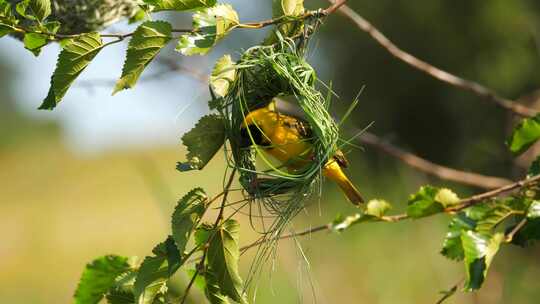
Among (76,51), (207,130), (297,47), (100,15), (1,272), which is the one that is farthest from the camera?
(1,272)

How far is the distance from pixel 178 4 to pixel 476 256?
2.24ft

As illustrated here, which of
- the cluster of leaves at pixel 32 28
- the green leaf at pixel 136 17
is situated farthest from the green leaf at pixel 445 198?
the green leaf at pixel 136 17

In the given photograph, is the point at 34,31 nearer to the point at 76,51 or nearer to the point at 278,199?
the point at 76,51

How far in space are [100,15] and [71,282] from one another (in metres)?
10.8

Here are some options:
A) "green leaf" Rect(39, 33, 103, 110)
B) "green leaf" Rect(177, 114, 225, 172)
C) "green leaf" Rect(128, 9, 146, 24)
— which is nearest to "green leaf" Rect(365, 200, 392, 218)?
"green leaf" Rect(177, 114, 225, 172)

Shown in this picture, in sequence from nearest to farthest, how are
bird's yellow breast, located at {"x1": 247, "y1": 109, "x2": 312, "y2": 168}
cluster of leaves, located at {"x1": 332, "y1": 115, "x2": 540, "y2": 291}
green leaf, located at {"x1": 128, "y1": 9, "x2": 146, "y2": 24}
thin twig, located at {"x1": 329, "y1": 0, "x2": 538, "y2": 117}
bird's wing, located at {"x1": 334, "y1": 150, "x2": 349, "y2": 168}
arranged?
cluster of leaves, located at {"x1": 332, "y1": 115, "x2": 540, "y2": 291} → bird's yellow breast, located at {"x1": 247, "y1": 109, "x2": 312, "y2": 168} → bird's wing, located at {"x1": 334, "y1": 150, "x2": 349, "y2": 168} → green leaf, located at {"x1": 128, "y1": 9, "x2": 146, "y2": 24} → thin twig, located at {"x1": 329, "y1": 0, "x2": 538, "y2": 117}

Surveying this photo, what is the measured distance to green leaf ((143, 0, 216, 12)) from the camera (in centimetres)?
121

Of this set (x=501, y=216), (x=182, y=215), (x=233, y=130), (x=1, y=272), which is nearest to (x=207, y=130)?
(x=233, y=130)

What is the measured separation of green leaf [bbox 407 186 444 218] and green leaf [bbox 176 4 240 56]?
1.53 feet

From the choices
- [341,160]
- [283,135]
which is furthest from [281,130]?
[341,160]

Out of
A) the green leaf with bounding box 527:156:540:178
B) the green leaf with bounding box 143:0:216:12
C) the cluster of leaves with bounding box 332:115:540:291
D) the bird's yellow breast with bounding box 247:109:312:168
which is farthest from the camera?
the bird's yellow breast with bounding box 247:109:312:168

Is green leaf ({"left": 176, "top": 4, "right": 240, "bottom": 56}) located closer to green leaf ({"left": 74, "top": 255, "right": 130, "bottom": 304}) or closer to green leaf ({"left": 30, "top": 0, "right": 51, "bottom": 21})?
green leaf ({"left": 30, "top": 0, "right": 51, "bottom": 21})

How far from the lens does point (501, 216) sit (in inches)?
53.5

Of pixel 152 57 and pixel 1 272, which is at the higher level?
pixel 152 57
